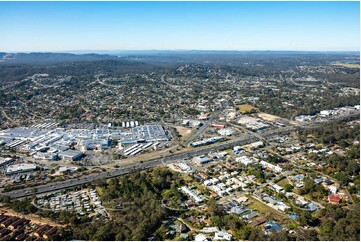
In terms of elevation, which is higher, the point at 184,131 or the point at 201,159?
the point at 201,159

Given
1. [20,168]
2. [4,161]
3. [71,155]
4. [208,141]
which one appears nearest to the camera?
[20,168]

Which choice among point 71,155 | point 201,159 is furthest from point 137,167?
point 71,155

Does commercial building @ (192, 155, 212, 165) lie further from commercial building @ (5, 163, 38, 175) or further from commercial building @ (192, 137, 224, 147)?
commercial building @ (5, 163, 38, 175)

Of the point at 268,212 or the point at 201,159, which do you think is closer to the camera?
the point at 268,212

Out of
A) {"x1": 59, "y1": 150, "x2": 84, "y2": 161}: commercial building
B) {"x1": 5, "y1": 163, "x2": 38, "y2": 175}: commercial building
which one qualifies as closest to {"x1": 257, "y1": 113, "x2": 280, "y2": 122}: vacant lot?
{"x1": 59, "y1": 150, "x2": 84, "y2": 161}: commercial building

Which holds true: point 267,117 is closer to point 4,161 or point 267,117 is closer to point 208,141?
point 208,141

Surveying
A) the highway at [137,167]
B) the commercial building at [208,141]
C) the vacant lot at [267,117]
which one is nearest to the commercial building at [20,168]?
the highway at [137,167]

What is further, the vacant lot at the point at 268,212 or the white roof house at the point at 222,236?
the vacant lot at the point at 268,212

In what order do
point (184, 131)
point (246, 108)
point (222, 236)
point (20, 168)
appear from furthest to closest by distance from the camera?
point (246, 108), point (184, 131), point (20, 168), point (222, 236)

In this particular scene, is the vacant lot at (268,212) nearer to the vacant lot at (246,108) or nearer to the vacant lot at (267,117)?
the vacant lot at (267,117)

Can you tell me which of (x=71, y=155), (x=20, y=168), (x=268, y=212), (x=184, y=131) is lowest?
(x=184, y=131)

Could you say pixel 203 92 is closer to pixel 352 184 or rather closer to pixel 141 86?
pixel 141 86

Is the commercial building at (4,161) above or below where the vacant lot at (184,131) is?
above
